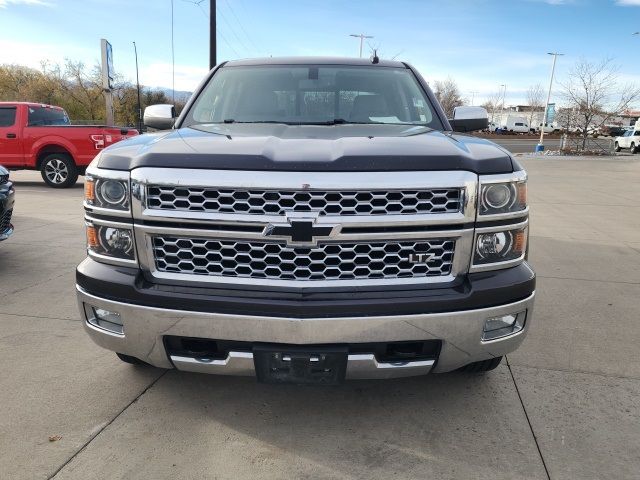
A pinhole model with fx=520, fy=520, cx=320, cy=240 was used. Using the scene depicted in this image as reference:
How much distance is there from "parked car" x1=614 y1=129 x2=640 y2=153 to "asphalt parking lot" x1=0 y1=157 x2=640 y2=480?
116ft

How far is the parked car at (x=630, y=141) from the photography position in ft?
111

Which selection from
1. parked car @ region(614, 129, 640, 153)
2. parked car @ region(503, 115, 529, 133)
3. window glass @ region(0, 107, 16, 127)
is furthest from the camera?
parked car @ region(503, 115, 529, 133)

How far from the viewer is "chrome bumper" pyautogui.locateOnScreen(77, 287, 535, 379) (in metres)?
2.12

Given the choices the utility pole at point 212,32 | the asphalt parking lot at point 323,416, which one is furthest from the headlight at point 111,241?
the utility pole at point 212,32

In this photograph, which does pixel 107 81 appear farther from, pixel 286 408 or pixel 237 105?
pixel 286 408

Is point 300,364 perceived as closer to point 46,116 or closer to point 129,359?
point 129,359

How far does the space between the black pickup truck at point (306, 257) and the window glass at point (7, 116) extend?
1097 centimetres

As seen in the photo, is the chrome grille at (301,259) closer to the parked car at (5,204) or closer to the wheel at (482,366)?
the wheel at (482,366)

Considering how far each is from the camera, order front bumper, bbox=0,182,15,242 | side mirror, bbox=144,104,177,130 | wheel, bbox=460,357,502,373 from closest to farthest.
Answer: wheel, bbox=460,357,502,373 < side mirror, bbox=144,104,177,130 < front bumper, bbox=0,182,15,242

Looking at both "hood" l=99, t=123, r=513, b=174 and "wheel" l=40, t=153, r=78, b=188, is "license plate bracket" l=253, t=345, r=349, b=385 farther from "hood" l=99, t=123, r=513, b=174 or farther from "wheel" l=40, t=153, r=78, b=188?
"wheel" l=40, t=153, r=78, b=188

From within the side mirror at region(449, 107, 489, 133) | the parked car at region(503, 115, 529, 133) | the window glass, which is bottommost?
the parked car at region(503, 115, 529, 133)

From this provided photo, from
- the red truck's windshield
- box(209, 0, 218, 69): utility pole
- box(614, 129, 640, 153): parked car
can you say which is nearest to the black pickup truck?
the red truck's windshield

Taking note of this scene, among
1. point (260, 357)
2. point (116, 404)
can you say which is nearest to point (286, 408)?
point (260, 357)

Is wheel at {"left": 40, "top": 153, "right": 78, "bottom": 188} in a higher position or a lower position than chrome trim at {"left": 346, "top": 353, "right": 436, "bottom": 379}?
lower
